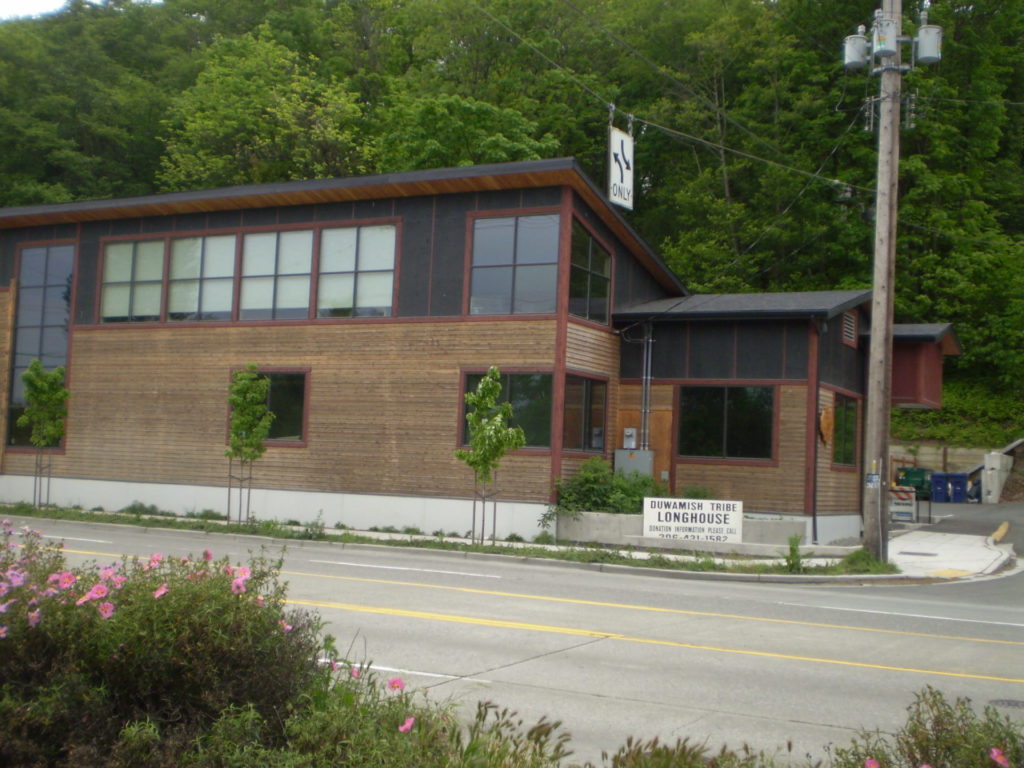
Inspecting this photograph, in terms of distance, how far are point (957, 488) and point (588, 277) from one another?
2398 cm

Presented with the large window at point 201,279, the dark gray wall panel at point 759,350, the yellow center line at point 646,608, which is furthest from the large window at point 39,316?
the dark gray wall panel at point 759,350

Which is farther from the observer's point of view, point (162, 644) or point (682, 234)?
point (682, 234)

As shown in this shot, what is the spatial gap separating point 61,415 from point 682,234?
28.1 meters

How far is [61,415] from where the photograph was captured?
29.9m

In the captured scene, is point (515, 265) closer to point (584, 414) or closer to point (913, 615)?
point (584, 414)

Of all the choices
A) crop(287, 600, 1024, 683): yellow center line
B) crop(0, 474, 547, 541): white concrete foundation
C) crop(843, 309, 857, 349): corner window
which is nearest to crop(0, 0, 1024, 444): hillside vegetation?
crop(843, 309, 857, 349): corner window

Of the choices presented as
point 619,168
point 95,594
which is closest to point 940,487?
point 619,168

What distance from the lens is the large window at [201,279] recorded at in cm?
2872

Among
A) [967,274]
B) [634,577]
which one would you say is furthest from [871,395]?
[967,274]

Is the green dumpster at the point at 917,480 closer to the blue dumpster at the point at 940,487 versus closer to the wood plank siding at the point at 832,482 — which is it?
the blue dumpster at the point at 940,487

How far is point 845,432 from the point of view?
27.9 metres

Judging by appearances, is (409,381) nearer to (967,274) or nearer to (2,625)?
(2,625)

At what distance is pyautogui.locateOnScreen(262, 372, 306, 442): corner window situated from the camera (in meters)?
27.3

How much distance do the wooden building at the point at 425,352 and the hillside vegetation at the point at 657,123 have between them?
56.3 ft
